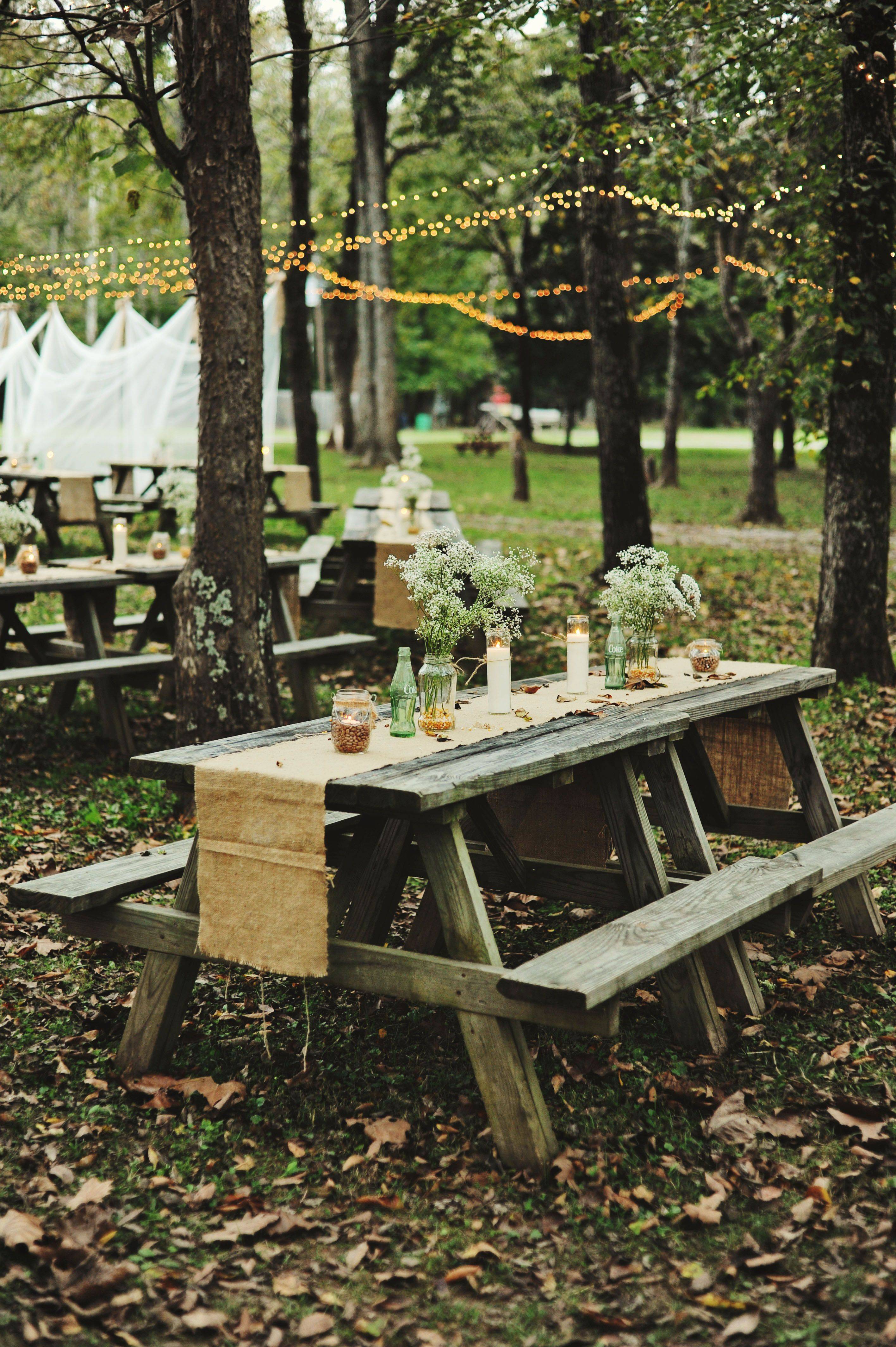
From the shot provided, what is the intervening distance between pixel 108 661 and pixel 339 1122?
4.37m

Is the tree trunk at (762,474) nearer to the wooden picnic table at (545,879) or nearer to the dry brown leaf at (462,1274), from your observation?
the wooden picnic table at (545,879)

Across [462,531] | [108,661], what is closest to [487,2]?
[108,661]

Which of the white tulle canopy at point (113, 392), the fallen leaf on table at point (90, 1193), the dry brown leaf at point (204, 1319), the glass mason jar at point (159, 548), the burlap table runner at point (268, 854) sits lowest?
the dry brown leaf at point (204, 1319)

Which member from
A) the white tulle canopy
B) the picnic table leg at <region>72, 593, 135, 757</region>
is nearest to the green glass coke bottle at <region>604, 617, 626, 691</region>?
the picnic table leg at <region>72, 593, 135, 757</region>

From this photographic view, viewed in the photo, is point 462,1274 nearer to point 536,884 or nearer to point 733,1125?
point 733,1125

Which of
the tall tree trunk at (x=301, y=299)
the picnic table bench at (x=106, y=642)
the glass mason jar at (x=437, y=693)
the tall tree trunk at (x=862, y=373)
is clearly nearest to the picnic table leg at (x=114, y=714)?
the picnic table bench at (x=106, y=642)

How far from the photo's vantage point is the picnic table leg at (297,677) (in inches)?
314

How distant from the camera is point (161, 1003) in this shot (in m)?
3.75

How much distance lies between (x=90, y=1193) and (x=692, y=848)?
7.18ft

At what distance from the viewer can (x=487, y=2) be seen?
24.3 feet

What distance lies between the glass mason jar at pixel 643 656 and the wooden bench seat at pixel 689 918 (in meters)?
0.88

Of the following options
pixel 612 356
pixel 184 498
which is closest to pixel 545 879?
pixel 184 498

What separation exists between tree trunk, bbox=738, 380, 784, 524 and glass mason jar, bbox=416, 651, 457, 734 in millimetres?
14859

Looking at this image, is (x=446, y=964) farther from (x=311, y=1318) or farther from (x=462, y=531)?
Answer: (x=462, y=531)
